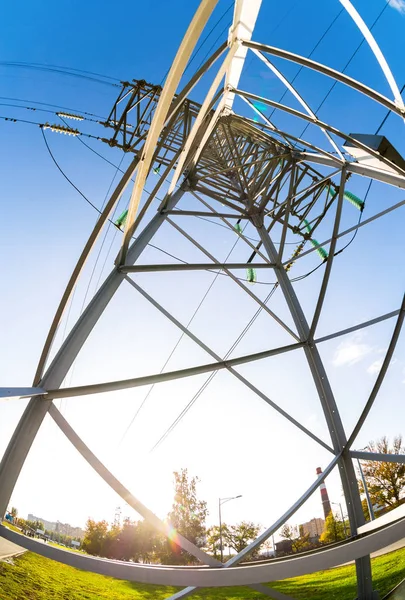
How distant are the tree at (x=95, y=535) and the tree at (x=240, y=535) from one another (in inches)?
803

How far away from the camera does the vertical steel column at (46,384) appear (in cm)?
236

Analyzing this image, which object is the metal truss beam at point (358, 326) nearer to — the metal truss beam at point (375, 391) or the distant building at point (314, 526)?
the metal truss beam at point (375, 391)

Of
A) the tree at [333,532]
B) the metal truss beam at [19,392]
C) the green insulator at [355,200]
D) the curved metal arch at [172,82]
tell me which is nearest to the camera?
the metal truss beam at [19,392]

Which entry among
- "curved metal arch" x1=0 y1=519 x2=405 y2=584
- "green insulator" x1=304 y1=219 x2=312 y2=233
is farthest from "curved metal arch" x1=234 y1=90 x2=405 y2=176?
"curved metal arch" x1=0 y1=519 x2=405 y2=584

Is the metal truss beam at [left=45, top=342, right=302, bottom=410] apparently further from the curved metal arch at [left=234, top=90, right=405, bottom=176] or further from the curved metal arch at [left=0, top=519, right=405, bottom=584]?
the curved metal arch at [left=234, top=90, right=405, bottom=176]

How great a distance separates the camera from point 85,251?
11.1ft

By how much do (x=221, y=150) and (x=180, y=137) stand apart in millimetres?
1384

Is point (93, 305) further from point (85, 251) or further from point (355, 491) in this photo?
point (355, 491)

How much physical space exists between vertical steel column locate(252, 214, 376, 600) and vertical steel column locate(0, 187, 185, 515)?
101 inches

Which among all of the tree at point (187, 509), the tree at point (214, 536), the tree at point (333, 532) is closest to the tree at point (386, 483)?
the tree at point (333, 532)

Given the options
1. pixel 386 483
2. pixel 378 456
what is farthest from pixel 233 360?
Answer: pixel 386 483

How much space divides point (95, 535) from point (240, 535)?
23.5 metres

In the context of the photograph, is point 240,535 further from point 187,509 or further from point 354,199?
point 354,199

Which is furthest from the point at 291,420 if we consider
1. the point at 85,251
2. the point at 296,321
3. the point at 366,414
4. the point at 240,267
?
the point at 85,251
